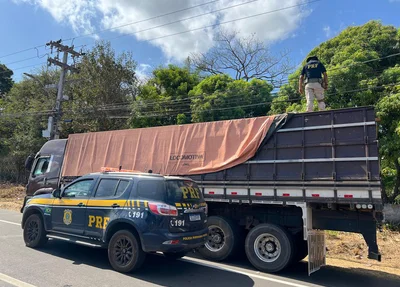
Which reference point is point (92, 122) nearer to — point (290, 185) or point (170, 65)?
point (170, 65)

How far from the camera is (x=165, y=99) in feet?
69.0

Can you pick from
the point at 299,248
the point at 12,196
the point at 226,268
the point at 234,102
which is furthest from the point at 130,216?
the point at 12,196

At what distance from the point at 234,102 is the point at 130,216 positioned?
13.4 m

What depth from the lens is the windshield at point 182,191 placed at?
18.8 feet

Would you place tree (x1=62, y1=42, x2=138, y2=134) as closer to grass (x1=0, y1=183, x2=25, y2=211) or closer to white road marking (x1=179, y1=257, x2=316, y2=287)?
grass (x1=0, y1=183, x2=25, y2=211)

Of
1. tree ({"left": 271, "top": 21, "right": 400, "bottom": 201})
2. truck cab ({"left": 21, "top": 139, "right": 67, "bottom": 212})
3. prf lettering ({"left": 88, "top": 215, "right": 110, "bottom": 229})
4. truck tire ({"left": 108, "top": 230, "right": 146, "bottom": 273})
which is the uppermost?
tree ({"left": 271, "top": 21, "right": 400, "bottom": 201})

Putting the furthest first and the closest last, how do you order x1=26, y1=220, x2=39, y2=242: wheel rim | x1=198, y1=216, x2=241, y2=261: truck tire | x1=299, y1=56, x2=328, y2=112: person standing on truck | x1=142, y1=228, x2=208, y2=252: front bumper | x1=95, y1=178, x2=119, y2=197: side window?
x1=299, y1=56, x2=328, y2=112: person standing on truck → x1=26, y1=220, x2=39, y2=242: wheel rim → x1=198, y1=216, x2=241, y2=261: truck tire → x1=95, y1=178, x2=119, y2=197: side window → x1=142, y1=228, x2=208, y2=252: front bumper

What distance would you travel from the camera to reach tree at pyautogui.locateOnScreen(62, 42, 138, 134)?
21.8 m

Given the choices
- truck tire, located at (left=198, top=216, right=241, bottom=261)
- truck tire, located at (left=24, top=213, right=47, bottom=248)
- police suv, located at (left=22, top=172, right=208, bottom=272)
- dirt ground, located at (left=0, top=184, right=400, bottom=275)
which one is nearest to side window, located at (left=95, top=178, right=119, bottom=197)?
police suv, located at (left=22, top=172, right=208, bottom=272)

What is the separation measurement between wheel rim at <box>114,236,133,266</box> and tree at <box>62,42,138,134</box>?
1643 centimetres

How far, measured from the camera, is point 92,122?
21828 millimetres

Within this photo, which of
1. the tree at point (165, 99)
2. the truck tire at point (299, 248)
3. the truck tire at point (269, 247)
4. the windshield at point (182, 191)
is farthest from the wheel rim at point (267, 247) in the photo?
the tree at point (165, 99)

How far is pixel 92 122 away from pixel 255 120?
17028mm

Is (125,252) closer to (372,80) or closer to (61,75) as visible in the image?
(372,80)
